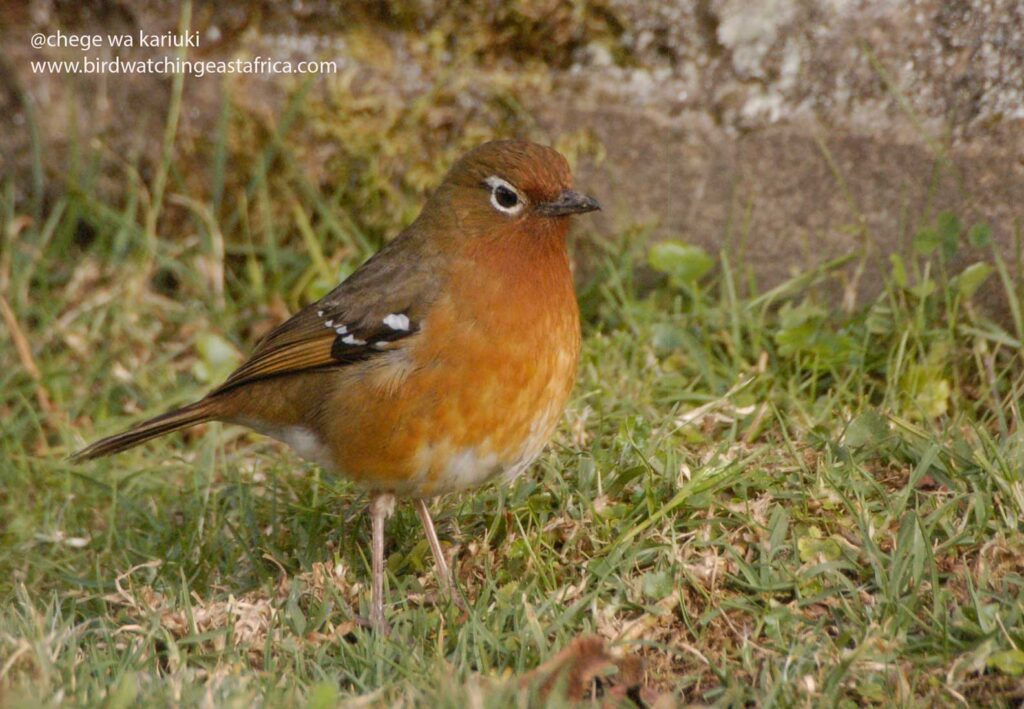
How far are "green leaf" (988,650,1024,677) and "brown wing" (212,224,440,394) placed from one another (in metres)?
2.23

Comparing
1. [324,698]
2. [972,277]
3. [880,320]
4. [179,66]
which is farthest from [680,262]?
[324,698]

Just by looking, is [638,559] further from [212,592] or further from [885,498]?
[212,592]

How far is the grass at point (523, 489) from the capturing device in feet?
13.0

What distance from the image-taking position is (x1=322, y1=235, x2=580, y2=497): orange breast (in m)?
4.60

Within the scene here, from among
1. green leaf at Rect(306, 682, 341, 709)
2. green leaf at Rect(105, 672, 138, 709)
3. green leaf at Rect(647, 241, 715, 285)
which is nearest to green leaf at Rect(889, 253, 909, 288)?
green leaf at Rect(647, 241, 715, 285)

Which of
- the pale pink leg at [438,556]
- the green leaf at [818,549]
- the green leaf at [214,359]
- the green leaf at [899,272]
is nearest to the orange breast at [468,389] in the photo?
the pale pink leg at [438,556]

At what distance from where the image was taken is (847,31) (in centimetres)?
607

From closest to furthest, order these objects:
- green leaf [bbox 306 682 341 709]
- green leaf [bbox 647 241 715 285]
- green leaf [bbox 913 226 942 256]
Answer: green leaf [bbox 306 682 341 709] < green leaf [bbox 913 226 942 256] < green leaf [bbox 647 241 715 285]

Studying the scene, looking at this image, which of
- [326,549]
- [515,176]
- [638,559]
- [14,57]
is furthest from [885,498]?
[14,57]

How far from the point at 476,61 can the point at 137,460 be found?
2702 millimetres

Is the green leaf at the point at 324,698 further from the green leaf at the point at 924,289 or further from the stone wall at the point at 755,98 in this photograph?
the stone wall at the point at 755,98

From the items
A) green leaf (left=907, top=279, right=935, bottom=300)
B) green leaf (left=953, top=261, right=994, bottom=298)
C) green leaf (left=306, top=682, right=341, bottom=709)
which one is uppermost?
green leaf (left=953, top=261, right=994, bottom=298)

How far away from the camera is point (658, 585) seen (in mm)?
4270

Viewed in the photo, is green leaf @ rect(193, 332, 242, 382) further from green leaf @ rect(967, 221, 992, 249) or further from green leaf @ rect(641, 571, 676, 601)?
green leaf @ rect(967, 221, 992, 249)
